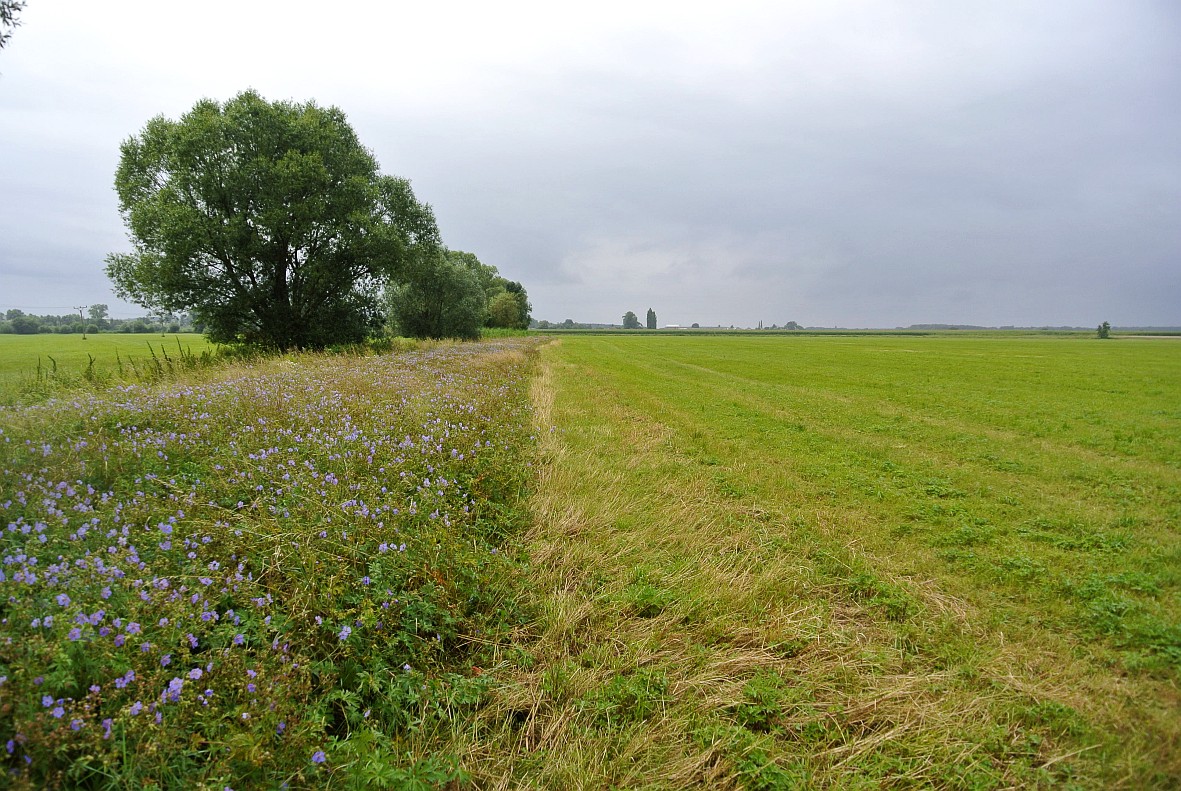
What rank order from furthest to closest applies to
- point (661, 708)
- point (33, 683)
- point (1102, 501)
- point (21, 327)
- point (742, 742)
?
point (21, 327) < point (1102, 501) < point (661, 708) < point (742, 742) < point (33, 683)

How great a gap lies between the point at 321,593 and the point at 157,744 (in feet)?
3.64

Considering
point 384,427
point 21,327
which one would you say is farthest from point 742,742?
point 21,327

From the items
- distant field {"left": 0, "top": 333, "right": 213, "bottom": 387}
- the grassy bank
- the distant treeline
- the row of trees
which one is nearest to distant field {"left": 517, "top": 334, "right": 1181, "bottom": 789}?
the grassy bank

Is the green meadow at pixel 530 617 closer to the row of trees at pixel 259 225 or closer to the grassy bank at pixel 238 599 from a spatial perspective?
the grassy bank at pixel 238 599

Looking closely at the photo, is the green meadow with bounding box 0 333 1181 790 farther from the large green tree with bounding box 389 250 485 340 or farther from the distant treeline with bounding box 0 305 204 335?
the distant treeline with bounding box 0 305 204 335

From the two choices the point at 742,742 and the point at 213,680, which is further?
the point at 742,742

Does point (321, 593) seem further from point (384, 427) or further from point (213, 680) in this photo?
point (384, 427)

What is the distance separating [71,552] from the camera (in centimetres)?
274

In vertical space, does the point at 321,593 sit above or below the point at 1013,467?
above

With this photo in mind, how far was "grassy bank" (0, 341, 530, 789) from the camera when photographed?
196cm

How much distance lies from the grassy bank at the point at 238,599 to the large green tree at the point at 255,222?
1893 centimetres

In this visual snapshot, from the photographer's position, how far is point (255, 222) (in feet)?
70.0

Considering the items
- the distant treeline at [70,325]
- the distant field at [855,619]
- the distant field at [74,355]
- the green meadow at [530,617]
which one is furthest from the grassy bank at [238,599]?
the distant treeline at [70,325]

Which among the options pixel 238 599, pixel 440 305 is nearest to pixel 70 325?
pixel 440 305
